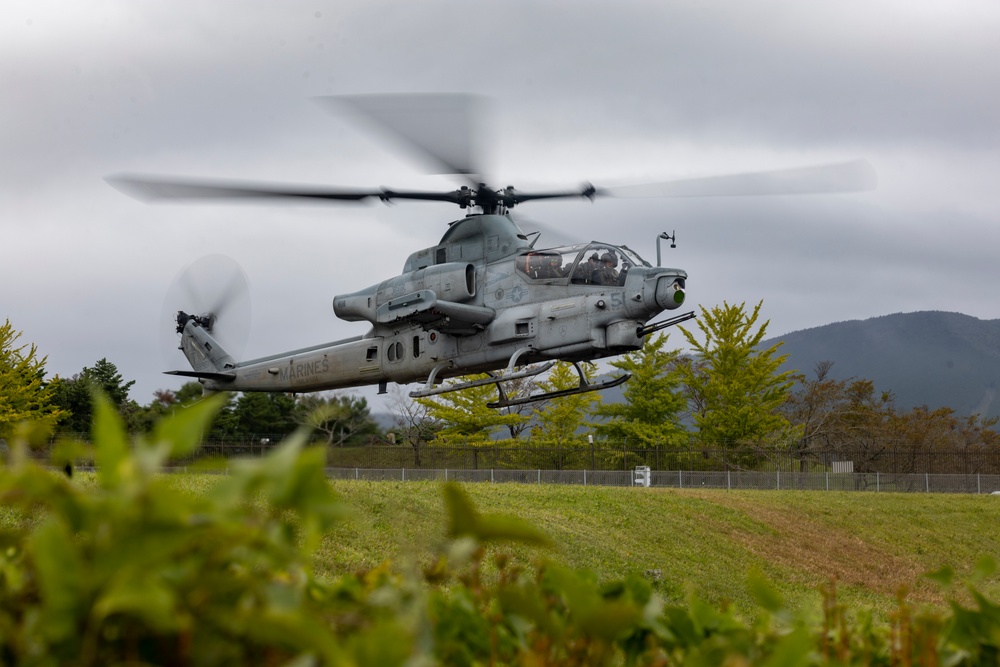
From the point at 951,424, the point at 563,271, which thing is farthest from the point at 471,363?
the point at 951,424

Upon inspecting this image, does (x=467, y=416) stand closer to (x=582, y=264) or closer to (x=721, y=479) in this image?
(x=721, y=479)

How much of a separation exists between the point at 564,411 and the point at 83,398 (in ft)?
62.9

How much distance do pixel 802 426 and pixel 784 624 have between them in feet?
141

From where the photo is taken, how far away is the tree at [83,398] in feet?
117

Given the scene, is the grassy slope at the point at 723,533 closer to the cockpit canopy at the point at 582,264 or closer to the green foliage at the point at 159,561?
the cockpit canopy at the point at 582,264

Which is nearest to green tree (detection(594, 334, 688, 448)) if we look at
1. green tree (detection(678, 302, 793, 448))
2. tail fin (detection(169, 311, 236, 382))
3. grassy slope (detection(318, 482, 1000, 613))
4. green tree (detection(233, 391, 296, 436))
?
green tree (detection(678, 302, 793, 448))

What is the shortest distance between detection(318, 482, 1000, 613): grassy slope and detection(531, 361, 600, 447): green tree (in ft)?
42.7

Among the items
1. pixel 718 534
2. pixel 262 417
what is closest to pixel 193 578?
pixel 718 534

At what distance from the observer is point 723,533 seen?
22891mm

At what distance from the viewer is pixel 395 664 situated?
1150 mm

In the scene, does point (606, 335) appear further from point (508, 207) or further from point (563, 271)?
point (508, 207)

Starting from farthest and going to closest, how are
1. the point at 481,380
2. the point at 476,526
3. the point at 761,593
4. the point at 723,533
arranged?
the point at 723,533, the point at 481,380, the point at 761,593, the point at 476,526

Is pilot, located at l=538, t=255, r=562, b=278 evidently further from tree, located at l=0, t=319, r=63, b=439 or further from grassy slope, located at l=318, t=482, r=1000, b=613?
tree, located at l=0, t=319, r=63, b=439

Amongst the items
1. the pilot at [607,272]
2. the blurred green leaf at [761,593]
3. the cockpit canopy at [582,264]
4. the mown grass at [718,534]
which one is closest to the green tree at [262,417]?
the mown grass at [718,534]
